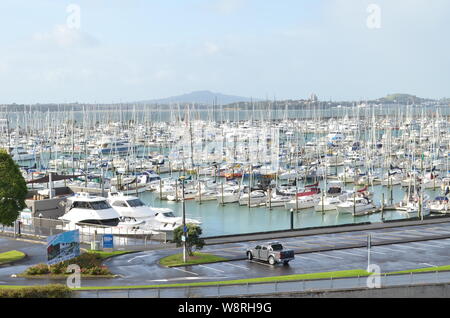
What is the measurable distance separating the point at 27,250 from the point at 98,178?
223 feet

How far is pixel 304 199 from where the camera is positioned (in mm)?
90438

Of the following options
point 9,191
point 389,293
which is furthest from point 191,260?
point 389,293

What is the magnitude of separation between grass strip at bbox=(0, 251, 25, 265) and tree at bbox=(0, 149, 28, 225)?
92.6 inches

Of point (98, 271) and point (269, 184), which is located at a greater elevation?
point (98, 271)

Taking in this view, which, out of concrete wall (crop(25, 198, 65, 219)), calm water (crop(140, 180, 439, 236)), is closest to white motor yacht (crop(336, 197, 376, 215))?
calm water (crop(140, 180, 439, 236))

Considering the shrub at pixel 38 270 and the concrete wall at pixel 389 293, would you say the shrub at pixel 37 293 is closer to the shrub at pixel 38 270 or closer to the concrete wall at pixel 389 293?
the concrete wall at pixel 389 293

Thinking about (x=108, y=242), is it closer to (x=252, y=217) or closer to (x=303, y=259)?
(x=303, y=259)

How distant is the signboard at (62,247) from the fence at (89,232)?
874cm

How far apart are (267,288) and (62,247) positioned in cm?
1442

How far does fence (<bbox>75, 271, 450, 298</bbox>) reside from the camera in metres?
27.9

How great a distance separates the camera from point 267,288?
2900cm

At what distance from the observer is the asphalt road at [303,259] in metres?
36.8

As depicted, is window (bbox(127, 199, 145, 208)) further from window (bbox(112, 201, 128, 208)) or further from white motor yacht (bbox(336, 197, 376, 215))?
white motor yacht (bbox(336, 197, 376, 215))
